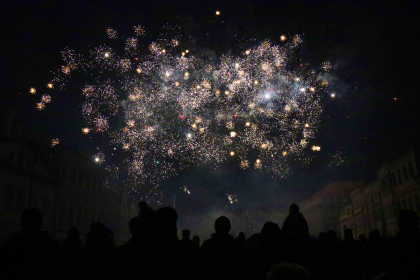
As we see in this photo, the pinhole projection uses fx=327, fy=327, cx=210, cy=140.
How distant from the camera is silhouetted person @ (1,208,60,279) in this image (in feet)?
12.3

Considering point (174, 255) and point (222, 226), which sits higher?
point (222, 226)

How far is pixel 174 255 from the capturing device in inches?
123

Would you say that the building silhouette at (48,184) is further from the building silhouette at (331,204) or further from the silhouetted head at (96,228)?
the building silhouette at (331,204)

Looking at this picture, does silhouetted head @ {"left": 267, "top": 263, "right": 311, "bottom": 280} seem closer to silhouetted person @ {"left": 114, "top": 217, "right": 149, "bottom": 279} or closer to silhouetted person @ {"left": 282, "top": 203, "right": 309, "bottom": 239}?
silhouetted person @ {"left": 114, "top": 217, "right": 149, "bottom": 279}

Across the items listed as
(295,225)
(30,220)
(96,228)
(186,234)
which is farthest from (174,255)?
(186,234)

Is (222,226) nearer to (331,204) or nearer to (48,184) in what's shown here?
(48,184)

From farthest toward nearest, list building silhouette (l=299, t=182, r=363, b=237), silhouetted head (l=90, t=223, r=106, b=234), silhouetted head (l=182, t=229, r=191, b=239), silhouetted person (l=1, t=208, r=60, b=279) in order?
building silhouette (l=299, t=182, r=363, b=237) → silhouetted head (l=182, t=229, r=191, b=239) → silhouetted head (l=90, t=223, r=106, b=234) → silhouetted person (l=1, t=208, r=60, b=279)

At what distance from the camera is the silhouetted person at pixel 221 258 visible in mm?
4379

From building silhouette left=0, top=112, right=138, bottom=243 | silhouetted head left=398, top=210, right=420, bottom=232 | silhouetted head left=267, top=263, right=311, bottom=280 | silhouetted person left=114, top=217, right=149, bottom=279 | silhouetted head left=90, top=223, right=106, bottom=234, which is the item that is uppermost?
building silhouette left=0, top=112, right=138, bottom=243

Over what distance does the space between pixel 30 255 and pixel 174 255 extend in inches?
77.3

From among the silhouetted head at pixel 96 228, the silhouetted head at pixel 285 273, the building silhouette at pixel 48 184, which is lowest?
the silhouetted head at pixel 285 273

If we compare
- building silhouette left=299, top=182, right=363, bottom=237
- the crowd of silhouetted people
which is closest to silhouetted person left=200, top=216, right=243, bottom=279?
the crowd of silhouetted people

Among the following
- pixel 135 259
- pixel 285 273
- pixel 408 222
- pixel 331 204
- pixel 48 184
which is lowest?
pixel 285 273

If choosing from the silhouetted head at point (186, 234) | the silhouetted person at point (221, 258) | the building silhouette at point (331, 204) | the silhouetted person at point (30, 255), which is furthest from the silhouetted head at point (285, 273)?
the building silhouette at point (331, 204)
